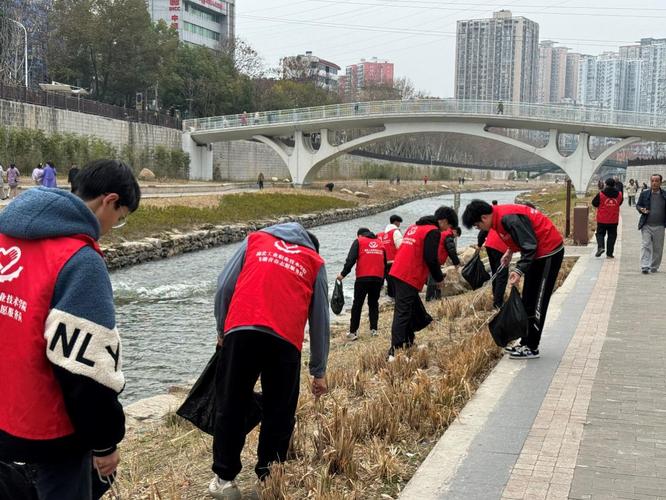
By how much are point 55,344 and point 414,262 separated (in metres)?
6.17

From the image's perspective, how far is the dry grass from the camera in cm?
442

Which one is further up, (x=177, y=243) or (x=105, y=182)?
(x=105, y=182)

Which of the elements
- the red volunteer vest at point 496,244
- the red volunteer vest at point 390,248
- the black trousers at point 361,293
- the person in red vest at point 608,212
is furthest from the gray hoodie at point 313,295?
the person in red vest at point 608,212

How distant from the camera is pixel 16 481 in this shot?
2.62 meters

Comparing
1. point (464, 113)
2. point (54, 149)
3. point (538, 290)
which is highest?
point (464, 113)

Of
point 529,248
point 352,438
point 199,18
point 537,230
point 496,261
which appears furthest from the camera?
point 199,18

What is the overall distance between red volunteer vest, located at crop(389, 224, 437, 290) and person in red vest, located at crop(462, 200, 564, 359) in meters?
0.96

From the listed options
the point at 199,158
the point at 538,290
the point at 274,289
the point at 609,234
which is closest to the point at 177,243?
the point at 609,234

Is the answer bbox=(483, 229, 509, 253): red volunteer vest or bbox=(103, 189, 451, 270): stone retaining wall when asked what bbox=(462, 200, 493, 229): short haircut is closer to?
bbox=(483, 229, 509, 253): red volunteer vest

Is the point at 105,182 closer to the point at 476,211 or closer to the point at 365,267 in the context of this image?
the point at 476,211

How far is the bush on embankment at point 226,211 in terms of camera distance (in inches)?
1061

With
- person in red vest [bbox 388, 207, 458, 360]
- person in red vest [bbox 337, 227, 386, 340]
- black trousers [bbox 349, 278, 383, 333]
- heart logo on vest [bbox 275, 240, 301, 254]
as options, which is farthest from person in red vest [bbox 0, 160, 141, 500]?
black trousers [bbox 349, 278, 383, 333]

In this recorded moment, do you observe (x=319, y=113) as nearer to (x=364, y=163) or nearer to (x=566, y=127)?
(x=566, y=127)

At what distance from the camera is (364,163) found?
8575 cm
